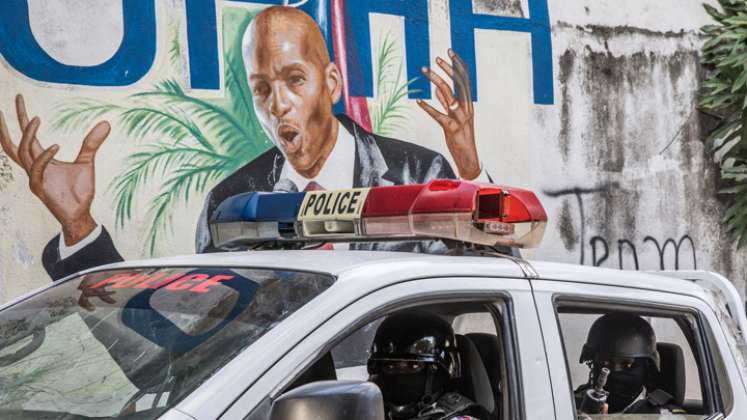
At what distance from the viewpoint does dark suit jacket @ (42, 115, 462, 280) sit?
5898 mm

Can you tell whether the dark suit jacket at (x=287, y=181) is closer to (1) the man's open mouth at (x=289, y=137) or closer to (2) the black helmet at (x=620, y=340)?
(1) the man's open mouth at (x=289, y=137)

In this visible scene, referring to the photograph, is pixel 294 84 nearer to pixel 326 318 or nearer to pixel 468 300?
pixel 468 300

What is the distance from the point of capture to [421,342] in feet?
9.32

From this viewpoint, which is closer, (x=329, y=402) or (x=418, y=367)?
(x=329, y=402)

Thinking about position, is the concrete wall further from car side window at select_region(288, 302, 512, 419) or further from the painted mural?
car side window at select_region(288, 302, 512, 419)

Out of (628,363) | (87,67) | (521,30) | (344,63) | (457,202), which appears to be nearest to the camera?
(457,202)

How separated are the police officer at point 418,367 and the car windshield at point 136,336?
0.57m

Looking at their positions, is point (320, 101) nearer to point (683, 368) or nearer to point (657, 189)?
point (657, 189)

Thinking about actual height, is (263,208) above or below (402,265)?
above

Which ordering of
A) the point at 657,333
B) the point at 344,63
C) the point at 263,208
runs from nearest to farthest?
the point at 263,208 → the point at 657,333 → the point at 344,63

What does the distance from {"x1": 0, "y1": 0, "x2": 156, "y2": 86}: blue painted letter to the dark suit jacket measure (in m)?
0.88

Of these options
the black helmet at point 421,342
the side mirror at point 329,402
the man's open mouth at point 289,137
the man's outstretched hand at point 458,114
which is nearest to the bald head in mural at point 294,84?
the man's open mouth at point 289,137

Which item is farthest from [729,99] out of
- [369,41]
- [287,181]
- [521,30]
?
[287,181]

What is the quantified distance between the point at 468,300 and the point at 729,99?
23.1 ft
